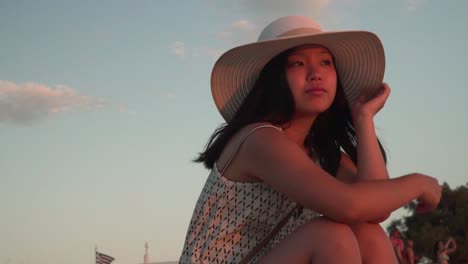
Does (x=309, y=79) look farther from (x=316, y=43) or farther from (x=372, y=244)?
(x=372, y=244)

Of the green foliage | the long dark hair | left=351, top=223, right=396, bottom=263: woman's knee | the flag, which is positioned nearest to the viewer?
left=351, top=223, right=396, bottom=263: woman's knee

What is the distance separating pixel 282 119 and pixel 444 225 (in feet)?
96.0

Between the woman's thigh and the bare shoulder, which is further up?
the bare shoulder

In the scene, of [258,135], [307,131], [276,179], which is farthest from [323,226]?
[307,131]

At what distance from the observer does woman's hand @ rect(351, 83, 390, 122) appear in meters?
3.46

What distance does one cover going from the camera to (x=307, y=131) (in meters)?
3.61

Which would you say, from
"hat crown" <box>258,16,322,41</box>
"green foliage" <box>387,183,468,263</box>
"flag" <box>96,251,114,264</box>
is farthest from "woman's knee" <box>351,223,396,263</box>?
"green foliage" <box>387,183,468,263</box>

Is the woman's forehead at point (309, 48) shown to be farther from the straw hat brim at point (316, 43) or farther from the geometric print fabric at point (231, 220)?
the geometric print fabric at point (231, 220)

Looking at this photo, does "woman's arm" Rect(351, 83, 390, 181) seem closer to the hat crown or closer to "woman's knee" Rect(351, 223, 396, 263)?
"woman's knee" Rect(351, 223, 396, 263)

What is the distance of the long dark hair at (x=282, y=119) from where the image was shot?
329 cm

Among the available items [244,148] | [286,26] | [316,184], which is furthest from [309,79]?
[316,184]

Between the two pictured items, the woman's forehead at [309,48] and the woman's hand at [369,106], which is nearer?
the woman's forehead at [309,48]

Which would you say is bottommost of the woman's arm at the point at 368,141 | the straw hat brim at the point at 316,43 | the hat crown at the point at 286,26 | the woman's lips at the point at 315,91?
the woman's arm at the point at 368,141

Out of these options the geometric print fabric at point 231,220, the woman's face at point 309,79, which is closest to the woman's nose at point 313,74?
the woman's face at point 309,79
